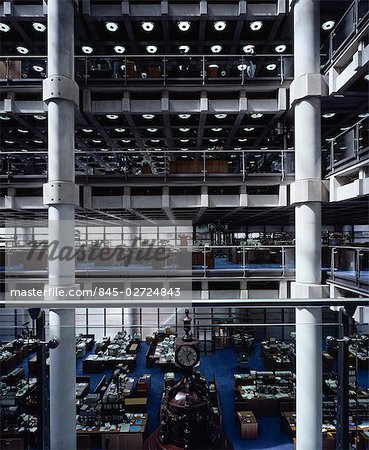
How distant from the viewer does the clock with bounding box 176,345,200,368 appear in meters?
4.05

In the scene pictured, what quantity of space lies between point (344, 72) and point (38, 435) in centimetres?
1017

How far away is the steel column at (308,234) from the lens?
941 cm

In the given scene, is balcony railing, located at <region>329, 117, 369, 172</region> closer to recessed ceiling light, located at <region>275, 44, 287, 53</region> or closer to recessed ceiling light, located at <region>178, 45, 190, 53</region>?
recessed ceiling light, located at <region>275, 44, 287, 53</region>

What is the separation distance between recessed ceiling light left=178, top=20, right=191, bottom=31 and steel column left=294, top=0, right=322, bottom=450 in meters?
3.67

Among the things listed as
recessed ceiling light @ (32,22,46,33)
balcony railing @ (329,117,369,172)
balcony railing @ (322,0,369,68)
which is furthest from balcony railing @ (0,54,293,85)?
balcony railing @ (329,117,369,172)

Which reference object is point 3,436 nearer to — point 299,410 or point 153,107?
point 299,410

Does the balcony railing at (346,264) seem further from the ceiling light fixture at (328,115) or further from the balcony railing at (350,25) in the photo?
the balcony railing at (350,25)

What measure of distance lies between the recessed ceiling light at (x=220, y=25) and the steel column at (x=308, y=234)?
2.65 m

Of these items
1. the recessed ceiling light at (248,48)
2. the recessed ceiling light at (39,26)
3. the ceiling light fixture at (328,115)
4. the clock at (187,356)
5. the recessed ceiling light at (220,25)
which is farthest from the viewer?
the recessed ceiling light at (248,48)

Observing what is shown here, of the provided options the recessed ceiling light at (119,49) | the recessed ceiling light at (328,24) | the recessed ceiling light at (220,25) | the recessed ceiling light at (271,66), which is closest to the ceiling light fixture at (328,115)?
the recessed ceiling light at (271,66)

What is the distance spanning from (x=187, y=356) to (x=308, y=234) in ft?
23.0


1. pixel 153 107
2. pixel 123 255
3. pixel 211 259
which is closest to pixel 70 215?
pixel 153 107

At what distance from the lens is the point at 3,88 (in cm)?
1123

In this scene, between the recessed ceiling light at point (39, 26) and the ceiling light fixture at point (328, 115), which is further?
the ceiling light fixture at point (328, 115)
